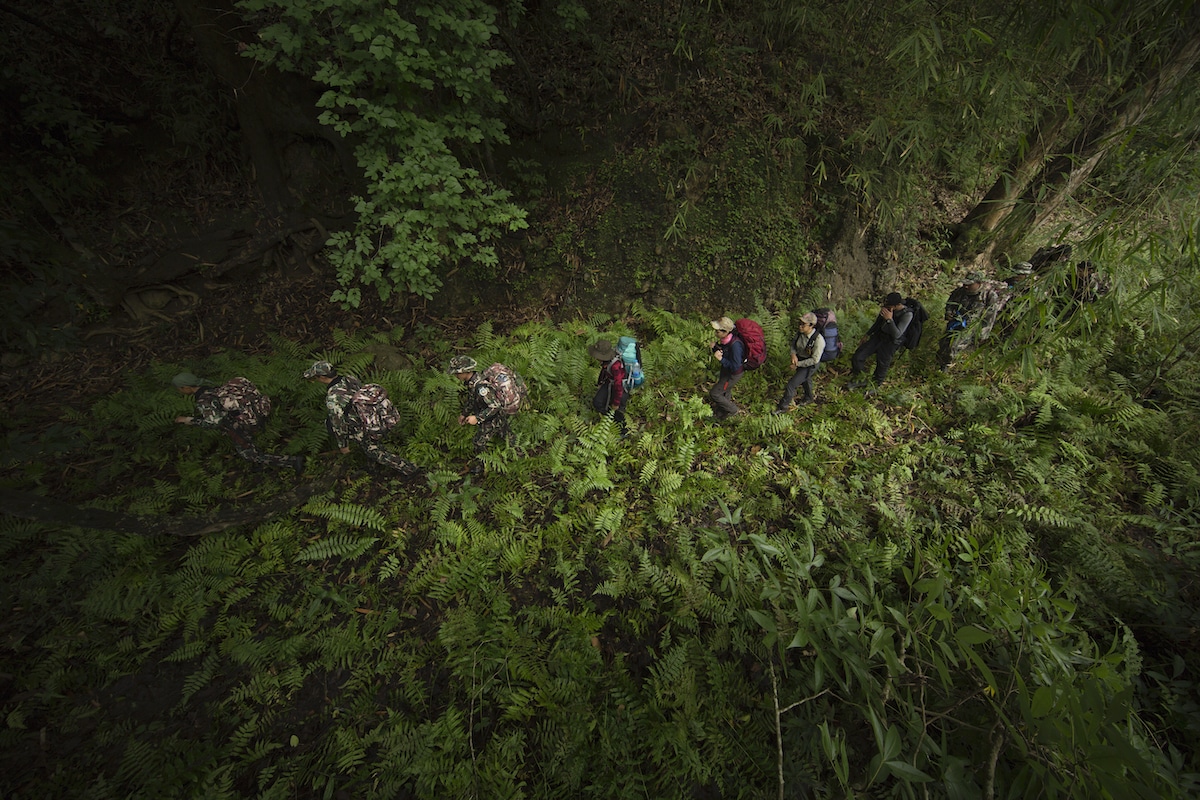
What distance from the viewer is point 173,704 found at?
3.96 meters

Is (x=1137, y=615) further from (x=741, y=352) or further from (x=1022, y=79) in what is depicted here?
(x=1022, y=79)

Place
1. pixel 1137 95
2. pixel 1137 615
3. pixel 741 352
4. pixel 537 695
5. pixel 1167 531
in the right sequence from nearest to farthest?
1. pixel 537 695
2. pixel 1137 615
3. pixel 1167 531
4. pixel 1137 95
5. pixel 741 352

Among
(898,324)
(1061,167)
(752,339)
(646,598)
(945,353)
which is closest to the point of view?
(646,598)

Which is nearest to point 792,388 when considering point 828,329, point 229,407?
point 828,329

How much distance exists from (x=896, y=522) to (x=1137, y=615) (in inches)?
82.6

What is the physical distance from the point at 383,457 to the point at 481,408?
4.64ft

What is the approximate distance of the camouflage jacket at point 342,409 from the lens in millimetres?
5207

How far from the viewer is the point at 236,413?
5.46 metres

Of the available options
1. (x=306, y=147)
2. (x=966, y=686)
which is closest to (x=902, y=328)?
(x=966, y=686)

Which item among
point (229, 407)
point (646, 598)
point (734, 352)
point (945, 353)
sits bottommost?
point (229, 407)

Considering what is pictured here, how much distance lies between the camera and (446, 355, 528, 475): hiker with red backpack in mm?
5391

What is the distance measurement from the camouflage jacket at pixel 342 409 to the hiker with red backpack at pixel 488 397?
4.04ft

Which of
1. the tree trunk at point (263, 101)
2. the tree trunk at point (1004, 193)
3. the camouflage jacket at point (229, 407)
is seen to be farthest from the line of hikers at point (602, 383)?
the tree trunk at point (263, 101)

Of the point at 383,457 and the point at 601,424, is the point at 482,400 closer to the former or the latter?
the point at 383,457
